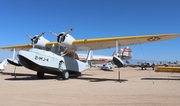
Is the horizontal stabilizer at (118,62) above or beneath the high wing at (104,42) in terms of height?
beneath

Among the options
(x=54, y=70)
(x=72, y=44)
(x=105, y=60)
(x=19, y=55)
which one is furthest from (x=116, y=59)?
(x=105, y=60)

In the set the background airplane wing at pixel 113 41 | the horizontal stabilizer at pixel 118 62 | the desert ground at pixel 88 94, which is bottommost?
the desert ground at pixel 88 94

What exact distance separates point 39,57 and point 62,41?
8.26 feet

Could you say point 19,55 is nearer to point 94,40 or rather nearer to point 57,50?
point 57,50

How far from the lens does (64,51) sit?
52.3 feet

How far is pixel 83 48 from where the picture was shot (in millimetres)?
16281

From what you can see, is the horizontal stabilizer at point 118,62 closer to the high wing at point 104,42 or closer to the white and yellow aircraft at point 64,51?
the white and yellow aircraft at point 64,51

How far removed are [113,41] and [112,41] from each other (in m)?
0.08

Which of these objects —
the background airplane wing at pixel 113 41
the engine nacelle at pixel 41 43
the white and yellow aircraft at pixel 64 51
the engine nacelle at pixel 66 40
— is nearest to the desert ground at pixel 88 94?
the white and yellow aircraft at pixel 64 51

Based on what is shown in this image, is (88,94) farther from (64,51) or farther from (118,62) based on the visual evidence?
(64,51)

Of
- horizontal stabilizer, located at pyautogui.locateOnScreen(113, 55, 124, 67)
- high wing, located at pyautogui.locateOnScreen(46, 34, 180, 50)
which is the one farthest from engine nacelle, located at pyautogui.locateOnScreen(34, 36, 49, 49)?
horizontal stabilizer, located at pyautogui.locateOnScreen(113, 55, 124, 67)

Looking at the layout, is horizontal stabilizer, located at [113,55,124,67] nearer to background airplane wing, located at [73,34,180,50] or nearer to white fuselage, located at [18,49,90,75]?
background airplane wing, located at [73,34,180,50]

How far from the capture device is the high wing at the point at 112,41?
12.6 meters

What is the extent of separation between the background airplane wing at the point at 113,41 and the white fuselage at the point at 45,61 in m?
1.81
